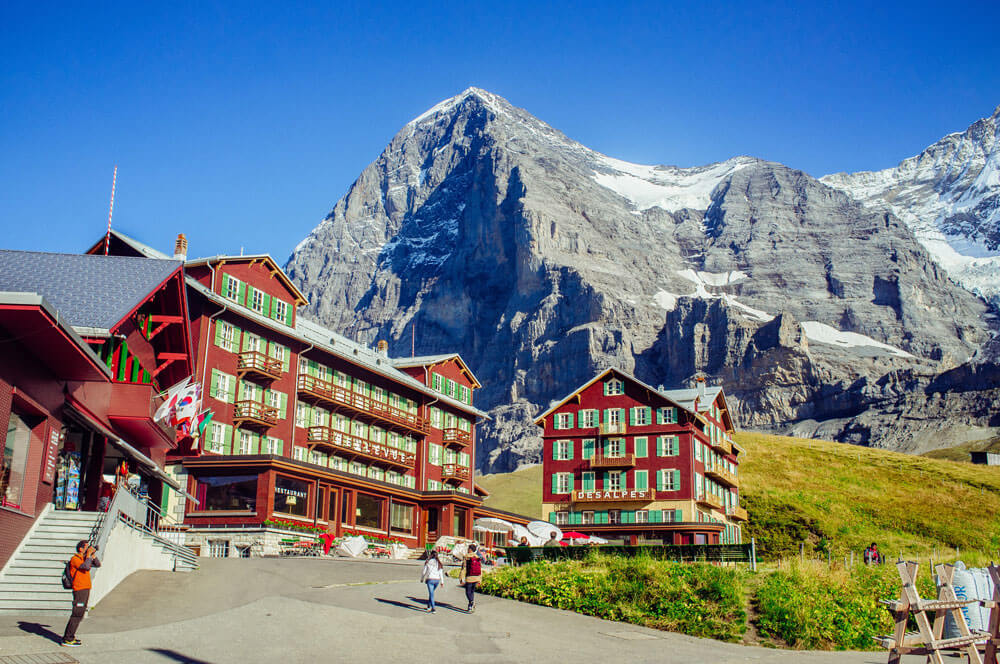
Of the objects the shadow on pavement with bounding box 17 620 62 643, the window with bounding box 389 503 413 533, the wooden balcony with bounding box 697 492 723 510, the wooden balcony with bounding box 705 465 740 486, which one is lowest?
the shadow on pavement with bounding box 17 620 62 643

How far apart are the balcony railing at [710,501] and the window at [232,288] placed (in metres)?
36.8

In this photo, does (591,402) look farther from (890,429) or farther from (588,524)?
(890,429)

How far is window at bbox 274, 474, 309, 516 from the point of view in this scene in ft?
155

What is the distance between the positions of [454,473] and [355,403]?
42.1 ft

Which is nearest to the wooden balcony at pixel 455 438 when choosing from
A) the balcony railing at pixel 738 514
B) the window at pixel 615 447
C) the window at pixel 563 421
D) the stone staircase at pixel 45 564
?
the window at pixel 563 421

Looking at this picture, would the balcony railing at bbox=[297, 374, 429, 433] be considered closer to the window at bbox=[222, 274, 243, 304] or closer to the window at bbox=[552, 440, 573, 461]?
→ the window at bbox=[222, 274, 243, 304]

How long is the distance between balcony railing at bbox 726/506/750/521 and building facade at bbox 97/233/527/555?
23220 mm

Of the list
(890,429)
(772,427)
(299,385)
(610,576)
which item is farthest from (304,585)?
(772,427)

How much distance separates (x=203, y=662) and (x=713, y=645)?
11.6 meters

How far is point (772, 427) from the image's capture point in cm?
19650

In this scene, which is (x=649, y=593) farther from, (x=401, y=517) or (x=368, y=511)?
(x=401, y=517)

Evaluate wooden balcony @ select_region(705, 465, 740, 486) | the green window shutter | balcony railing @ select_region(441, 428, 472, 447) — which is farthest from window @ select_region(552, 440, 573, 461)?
the green window shutter

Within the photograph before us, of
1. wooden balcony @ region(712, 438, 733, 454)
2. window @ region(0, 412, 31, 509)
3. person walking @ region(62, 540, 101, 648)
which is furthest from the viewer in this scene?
wooden balcony @ region(712, 438, 733, 454)

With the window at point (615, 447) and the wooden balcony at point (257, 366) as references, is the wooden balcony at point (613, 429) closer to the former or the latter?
the window at point (615, 447)
